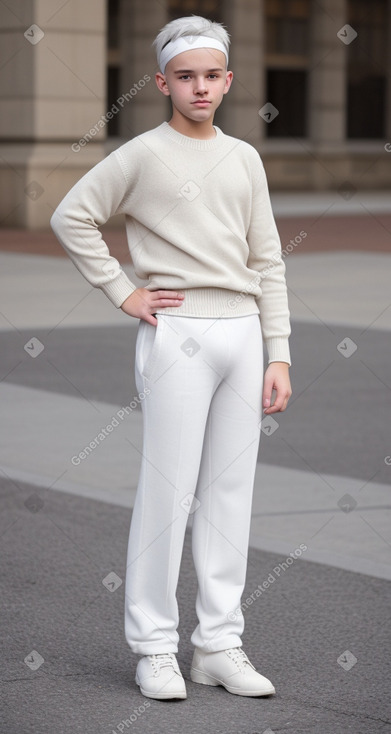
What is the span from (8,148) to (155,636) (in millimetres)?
19733

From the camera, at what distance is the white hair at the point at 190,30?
406cm

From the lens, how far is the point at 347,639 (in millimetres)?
4914

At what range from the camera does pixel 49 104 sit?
75.3ft

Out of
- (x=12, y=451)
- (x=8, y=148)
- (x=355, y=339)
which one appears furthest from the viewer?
(x=8, y=148)

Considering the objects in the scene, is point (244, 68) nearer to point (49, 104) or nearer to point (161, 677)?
point (49, 104)

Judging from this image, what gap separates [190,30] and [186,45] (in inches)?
1.7

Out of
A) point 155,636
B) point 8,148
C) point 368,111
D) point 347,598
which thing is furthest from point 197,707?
point 368,111

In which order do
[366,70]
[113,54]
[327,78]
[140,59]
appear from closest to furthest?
1. [140,59]
2. [113,54]
3. [327,78]
4. [366,70]

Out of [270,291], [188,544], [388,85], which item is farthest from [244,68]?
[270,291]

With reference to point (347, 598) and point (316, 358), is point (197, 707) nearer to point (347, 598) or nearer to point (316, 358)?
point (347, 598)

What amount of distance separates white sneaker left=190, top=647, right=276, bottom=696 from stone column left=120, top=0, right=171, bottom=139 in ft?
86.5

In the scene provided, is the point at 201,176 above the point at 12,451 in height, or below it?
above

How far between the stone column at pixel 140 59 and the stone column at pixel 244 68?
4.94 ft

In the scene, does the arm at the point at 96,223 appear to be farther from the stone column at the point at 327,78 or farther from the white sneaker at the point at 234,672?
the stone column at the point at 327,78
